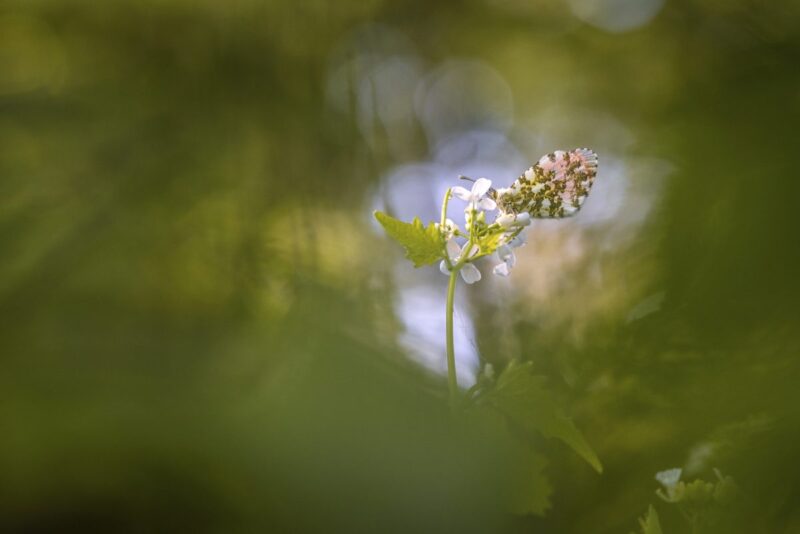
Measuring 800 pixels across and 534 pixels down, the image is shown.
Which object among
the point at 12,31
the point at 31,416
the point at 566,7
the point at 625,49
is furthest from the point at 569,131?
the point at 31,416

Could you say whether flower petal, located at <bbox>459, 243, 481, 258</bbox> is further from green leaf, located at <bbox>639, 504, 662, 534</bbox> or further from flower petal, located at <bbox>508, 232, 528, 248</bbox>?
green leaf, located at <bbox>639, 504, 662, 534</bbox>

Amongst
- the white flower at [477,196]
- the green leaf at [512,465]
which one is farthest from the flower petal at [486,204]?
the green leaf at [512,465]

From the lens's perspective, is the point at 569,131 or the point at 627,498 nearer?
the point at 627,498

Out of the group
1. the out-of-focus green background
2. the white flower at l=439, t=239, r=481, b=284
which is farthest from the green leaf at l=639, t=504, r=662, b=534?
the white flower at l=439, t=239, r=481, b=284

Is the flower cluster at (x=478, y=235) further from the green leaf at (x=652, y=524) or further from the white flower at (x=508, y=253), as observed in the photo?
the green leaf at (x=652, y=524)

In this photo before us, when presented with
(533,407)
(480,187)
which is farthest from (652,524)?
(480,187)

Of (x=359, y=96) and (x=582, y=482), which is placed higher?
(x=359, y=96)

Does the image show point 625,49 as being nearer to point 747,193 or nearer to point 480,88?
point 480,88
